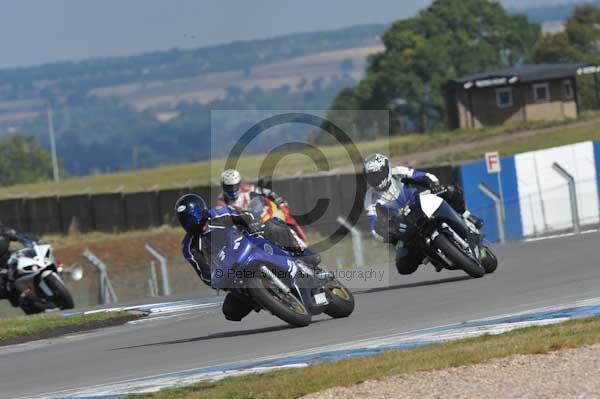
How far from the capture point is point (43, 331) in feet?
55.9

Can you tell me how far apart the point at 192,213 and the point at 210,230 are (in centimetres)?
25

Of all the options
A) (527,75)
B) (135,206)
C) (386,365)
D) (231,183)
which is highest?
(527,75)

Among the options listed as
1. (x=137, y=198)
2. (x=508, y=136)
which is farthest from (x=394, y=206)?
(x=508, y=136)

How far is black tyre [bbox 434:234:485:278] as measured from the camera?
15.6 metres

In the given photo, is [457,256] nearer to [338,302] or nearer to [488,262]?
[488,262]

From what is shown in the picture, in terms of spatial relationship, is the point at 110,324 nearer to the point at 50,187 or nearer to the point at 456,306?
the point at 456,306

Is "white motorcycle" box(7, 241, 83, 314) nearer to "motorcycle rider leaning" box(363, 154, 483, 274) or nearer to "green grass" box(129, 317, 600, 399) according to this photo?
"motorcycle rider leaning" box(363, 154, 483, 274)

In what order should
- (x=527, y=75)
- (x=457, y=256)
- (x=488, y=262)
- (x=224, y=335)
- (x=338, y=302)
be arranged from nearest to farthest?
(x=338, y=302)
(x=224, y=335)
(x=457, y=256)
(x=488, y=262)
(x=527, y=75)

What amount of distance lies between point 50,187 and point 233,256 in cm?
5747

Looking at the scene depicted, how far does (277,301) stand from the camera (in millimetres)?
12914

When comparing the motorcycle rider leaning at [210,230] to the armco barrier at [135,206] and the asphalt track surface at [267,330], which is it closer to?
the asphalt track surface at [267,330]

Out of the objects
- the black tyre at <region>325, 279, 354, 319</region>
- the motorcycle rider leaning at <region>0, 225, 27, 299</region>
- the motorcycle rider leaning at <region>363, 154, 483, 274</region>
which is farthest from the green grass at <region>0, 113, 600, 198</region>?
the black tyre at <region>325, 279, 354, 319</region>

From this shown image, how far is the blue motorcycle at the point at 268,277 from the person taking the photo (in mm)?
12891

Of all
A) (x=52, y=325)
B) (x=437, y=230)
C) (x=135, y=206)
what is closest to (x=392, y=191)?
(x=437, y=230)
